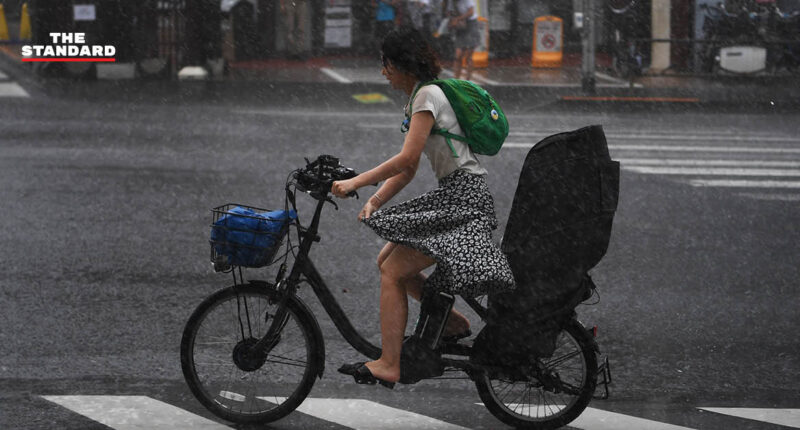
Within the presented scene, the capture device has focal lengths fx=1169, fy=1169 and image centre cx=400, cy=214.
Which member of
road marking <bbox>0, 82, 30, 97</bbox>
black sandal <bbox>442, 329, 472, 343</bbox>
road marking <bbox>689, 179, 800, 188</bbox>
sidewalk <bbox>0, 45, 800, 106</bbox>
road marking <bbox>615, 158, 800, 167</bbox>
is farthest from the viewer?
sidewalk <bbox>0, 45, 800, 106</bbox>

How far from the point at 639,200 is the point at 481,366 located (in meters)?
6.10

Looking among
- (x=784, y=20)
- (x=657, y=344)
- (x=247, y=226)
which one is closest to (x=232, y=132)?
(x=657, y=344)

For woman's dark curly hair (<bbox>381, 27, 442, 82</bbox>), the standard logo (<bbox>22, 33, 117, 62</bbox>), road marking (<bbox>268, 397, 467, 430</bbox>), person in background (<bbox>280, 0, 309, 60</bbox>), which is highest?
person in background (<bbox>280, 0, 309, 60</bbox>)

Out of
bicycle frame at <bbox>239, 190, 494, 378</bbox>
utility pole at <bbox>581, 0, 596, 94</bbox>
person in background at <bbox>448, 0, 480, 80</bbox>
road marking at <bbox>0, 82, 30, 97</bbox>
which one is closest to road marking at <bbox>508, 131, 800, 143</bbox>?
utility pole at <bbox>581, 0, 596, 94</bbox>

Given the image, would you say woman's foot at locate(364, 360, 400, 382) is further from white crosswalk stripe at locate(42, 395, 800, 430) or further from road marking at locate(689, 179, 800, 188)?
road marking at locate(689, 179, 800, 188)

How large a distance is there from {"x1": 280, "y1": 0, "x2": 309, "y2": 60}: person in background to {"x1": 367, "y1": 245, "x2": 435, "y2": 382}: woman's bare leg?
20565 mm

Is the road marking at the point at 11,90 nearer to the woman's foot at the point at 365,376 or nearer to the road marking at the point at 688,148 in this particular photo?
the road marking at the point at 688,148

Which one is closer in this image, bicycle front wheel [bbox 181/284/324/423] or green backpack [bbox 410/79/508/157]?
green backpack [bbox 410/79/508/157]

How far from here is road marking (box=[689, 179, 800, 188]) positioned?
1175cm

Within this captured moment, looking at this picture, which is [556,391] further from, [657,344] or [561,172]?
[657,344]

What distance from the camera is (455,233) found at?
4.95 m

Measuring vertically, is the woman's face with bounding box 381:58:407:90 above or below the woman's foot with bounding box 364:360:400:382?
above

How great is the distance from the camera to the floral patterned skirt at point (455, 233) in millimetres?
4879

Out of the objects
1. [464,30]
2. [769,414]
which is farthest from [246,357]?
[464,30]
